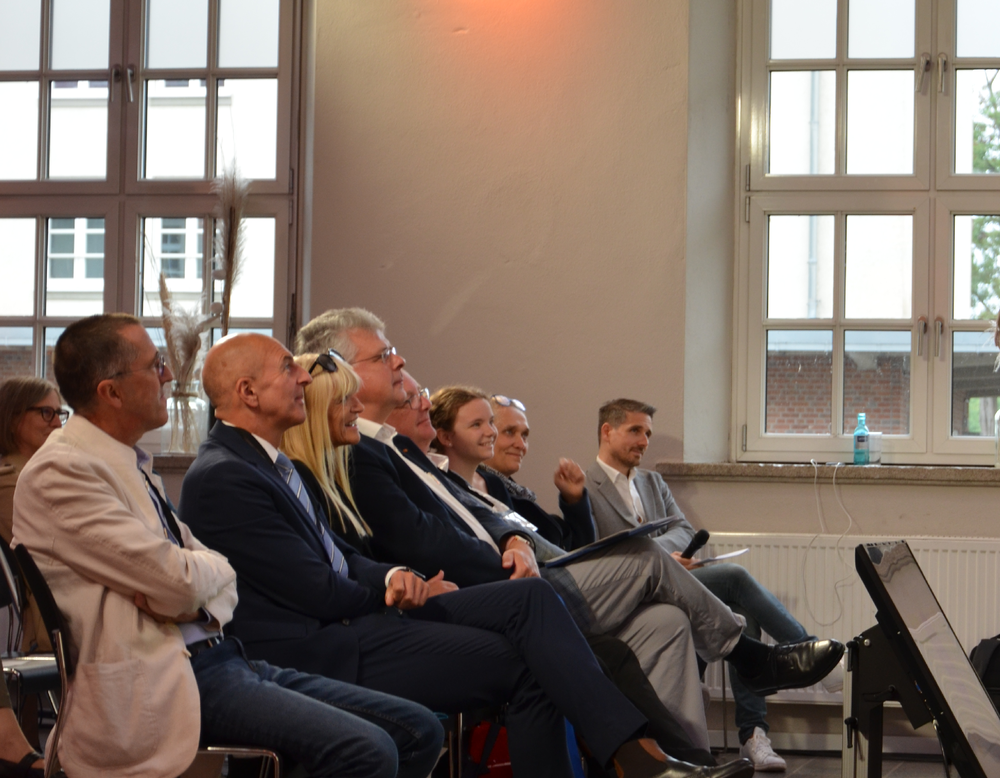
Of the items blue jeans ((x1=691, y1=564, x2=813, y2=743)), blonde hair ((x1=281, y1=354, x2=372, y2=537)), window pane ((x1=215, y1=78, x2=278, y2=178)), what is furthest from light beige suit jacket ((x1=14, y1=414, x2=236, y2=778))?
window pane ((x1=215, y1=78, x2=278, y2=178))

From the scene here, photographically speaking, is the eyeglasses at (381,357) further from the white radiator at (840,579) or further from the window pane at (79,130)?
the window pane at (79,130)

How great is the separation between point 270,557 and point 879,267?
3.20 meters

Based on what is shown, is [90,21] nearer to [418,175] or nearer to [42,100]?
[42,100]

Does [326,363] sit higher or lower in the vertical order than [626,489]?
higher

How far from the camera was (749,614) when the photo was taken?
3.89 metres

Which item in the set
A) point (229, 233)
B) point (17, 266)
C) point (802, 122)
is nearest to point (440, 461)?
point (229, 233)

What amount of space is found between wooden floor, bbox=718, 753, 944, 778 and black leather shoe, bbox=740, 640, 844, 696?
0.79 m

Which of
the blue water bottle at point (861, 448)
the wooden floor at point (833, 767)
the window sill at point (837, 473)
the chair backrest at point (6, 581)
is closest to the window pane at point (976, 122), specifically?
the blue water bottle at point (861, 448)

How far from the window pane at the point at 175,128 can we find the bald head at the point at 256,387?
2554mm

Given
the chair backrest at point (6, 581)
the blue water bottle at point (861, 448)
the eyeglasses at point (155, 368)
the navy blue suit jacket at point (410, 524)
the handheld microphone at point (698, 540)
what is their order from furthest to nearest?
the blue water bottle at point (861, 448) → the handheld microphone at point (698, 540) → the navy blue suit jacket at point (410, 524) → the chair backrest at point (6, 581) → the eyeglasses at point (155, 368)

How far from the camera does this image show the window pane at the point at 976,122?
14.8 feet

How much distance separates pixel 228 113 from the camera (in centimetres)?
467

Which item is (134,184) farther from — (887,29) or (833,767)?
(833,767)

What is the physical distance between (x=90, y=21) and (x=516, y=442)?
8.70ft
